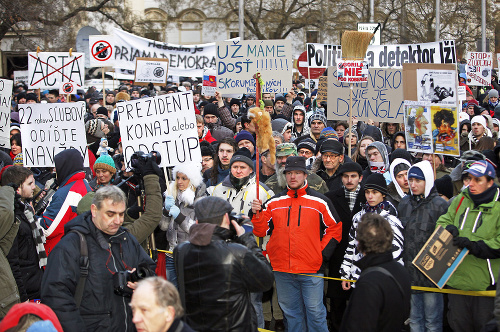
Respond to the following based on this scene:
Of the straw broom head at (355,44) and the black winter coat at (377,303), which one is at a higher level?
the straw broom head at (355,44)

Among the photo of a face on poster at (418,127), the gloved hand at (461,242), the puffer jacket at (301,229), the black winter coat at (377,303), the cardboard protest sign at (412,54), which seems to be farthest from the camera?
the cardboard protest sign at (412,54)

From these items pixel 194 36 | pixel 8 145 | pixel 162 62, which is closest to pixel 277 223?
pixel 8 145

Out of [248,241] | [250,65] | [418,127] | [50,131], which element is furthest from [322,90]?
[248,241]

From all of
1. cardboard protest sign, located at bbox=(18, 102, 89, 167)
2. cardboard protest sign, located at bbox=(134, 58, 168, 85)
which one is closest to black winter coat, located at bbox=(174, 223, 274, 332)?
cardboard protest sign, located at bbox=(18, 102, 89, 167)

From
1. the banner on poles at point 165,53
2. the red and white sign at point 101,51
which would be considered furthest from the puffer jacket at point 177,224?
the banner on poles at point 165,53

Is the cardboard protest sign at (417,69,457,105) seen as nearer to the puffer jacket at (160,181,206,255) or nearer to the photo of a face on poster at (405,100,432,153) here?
the photo of a face on poster at (405,100,432,153)

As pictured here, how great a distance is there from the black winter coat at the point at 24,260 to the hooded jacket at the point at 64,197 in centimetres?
23

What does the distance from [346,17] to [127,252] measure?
3114cm

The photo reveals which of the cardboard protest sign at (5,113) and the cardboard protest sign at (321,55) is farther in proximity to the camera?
the cardboard protest sign at (321,55)

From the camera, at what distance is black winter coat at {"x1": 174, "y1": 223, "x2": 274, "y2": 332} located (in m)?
3.87

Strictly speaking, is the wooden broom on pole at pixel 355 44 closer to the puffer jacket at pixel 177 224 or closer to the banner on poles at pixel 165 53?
the puffer jacket at pixel 177 224

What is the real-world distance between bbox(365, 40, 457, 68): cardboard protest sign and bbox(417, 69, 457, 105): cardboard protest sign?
186 inches

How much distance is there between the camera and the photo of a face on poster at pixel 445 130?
21.8 ft

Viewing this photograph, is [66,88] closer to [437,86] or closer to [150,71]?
[150,71]
